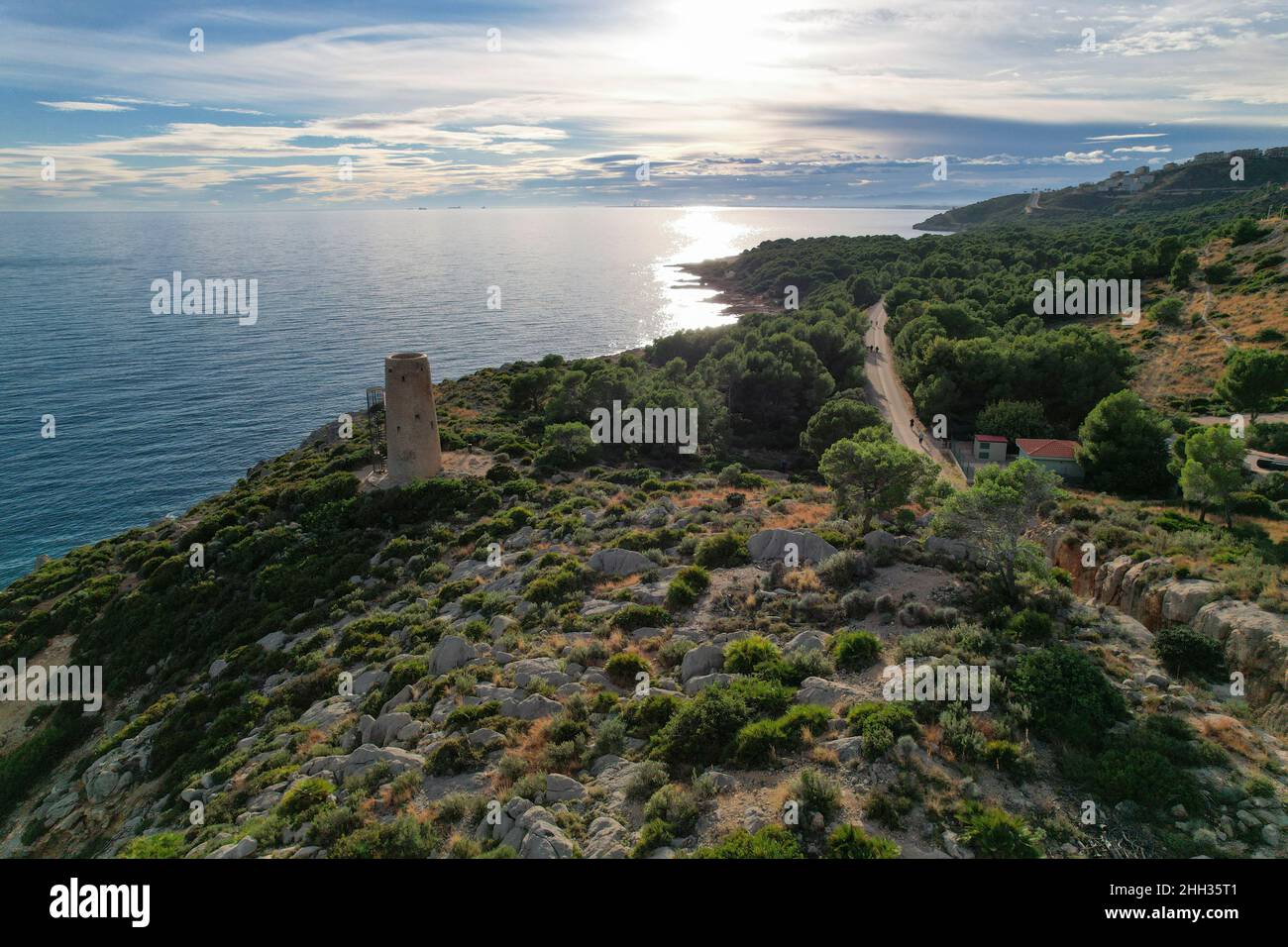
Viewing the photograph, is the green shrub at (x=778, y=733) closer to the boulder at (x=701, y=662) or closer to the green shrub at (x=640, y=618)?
the boulder at (x=701, y=662)

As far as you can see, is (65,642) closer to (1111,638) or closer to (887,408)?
(1111,638)

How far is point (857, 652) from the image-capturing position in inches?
707

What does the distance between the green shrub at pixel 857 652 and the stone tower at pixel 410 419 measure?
27493mm

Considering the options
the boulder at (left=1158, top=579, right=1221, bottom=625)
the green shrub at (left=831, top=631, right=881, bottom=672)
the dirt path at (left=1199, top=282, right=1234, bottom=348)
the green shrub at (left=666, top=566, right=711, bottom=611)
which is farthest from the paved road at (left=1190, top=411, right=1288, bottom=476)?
the green shrub at (left=666, top=566, right=711, bottom=611)

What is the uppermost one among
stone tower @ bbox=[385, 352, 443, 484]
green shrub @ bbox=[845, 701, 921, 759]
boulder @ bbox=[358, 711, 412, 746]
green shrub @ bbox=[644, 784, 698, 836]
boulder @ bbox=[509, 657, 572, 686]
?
stone tower @ bbox=[385, 352, 443, 484]

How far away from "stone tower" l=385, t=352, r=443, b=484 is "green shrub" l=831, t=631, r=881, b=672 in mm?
27493

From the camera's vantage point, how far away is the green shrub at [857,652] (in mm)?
17875

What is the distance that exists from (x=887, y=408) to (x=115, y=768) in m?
62.5

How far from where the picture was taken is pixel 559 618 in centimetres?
2300

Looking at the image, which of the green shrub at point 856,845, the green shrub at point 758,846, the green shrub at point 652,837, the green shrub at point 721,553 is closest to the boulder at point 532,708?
the green shrub at point 652,837

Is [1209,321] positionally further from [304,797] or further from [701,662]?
[304,797]

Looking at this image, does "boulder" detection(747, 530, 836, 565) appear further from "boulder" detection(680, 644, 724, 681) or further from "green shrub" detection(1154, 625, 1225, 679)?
"green shrub" detection(1154, 625, 1225, 679)

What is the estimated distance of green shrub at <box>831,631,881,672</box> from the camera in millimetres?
17875
